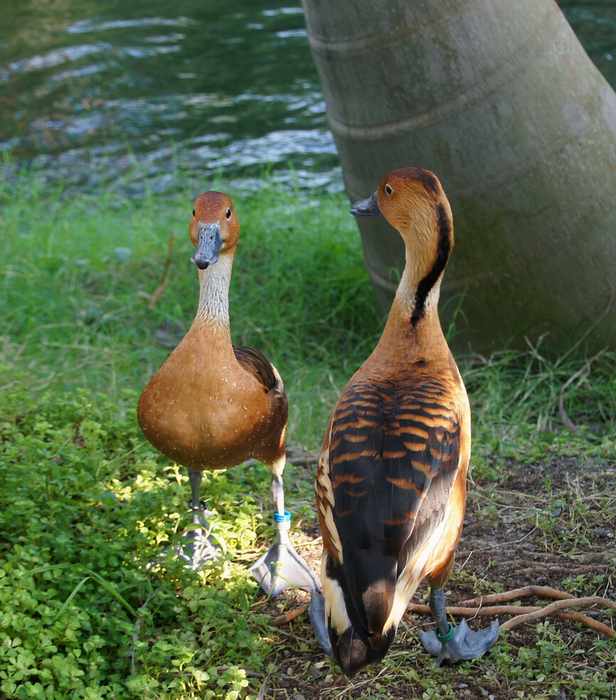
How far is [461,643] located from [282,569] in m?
0.68

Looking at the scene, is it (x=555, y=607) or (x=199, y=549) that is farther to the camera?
(x=199, y=549)

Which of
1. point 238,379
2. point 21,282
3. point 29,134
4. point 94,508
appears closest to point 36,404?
point 94,508

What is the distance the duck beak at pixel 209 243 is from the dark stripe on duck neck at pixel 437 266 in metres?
0.69

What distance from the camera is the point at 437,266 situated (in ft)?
10.3

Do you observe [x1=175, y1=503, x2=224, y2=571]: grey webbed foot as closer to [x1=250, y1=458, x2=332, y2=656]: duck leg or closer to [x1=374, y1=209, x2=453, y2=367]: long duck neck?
[x1=250, y1=458, x2=332, y2=656]: duck leg

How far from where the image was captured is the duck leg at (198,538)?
351 centimetres

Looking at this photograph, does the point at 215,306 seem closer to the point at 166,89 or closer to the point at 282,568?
the point at 282,568

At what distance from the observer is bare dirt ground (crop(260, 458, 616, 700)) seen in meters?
3.06

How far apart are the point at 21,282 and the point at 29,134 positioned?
410 cm

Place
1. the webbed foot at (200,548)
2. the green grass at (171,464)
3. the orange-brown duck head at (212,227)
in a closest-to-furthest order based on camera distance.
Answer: the green grass at (171,464), the orange-brown duck head at (212,227), the webbed foot at (200,548)

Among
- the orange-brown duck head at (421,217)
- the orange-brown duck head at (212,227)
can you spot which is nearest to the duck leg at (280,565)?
the orange-brown duck head at (212,227)

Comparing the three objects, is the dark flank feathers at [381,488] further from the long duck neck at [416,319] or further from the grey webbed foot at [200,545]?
the grey webbed foot at [200,545]

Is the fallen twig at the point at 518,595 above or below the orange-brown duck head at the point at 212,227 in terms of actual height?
below

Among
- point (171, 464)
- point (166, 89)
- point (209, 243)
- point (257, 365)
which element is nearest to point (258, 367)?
point (257, 365)
